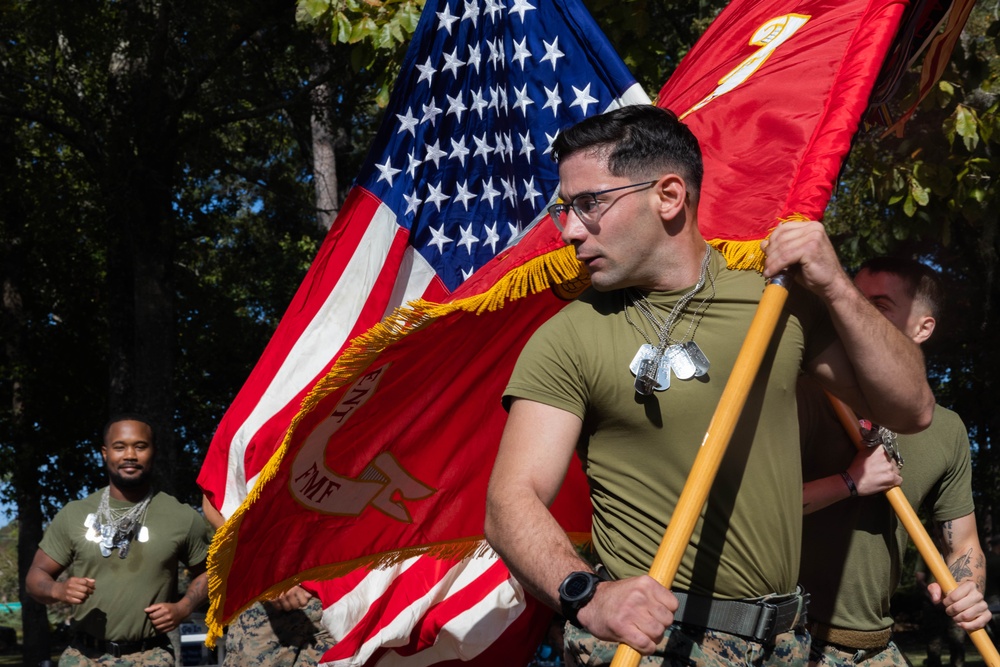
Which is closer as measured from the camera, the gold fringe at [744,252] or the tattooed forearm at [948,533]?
the gold fringe at [744,252]

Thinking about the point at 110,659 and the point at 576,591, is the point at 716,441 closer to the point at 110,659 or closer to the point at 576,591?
the point at 576,591

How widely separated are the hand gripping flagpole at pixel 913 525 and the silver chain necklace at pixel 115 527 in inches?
160

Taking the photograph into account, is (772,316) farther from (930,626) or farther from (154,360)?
(930,626)

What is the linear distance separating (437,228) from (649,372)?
2475 mm

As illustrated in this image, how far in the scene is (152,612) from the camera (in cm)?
649

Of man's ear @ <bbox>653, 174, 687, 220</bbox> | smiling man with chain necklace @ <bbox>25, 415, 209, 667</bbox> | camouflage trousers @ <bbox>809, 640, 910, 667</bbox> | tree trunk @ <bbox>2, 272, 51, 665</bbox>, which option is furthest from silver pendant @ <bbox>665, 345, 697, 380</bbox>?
tree trunk @ <bbox>2, 272, 51, 665</bbox>

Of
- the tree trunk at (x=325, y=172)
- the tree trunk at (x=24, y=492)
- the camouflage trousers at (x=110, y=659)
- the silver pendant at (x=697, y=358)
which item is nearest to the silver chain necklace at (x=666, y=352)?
the silver pendant at (x=697, y=358)

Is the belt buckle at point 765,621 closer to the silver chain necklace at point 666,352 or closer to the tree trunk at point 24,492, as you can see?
the silver chain necklace at point 666,352

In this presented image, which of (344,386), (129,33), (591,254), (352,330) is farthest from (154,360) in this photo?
(591,254)

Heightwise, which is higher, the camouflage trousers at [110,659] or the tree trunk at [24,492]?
the tree trunk at [24,492]

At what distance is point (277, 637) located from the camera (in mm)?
7461

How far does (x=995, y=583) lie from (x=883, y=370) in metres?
13.1

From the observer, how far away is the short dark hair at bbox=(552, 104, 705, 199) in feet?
10.4

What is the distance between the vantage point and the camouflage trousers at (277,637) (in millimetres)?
7410
